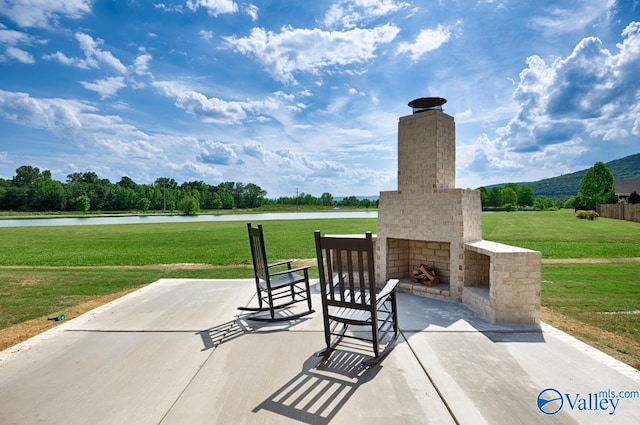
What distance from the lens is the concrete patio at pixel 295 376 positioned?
219 centimetres

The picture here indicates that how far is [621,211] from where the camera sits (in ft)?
87.1

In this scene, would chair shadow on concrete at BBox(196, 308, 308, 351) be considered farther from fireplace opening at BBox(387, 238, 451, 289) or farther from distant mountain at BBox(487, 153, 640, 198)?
distant mountain at BBox(487, 153, 640, 198)

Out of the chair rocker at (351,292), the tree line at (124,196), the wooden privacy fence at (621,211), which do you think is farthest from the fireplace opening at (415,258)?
the tree line at (124,196)

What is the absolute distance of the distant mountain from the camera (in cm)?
10900

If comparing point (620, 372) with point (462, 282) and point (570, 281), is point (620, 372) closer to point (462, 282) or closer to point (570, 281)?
point (462, 282)

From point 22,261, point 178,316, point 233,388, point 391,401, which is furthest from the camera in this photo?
point 22,261

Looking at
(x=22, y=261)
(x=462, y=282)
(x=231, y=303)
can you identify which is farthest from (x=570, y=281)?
(x=22, y=261)

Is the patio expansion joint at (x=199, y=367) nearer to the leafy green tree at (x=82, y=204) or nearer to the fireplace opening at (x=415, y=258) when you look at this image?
the fireplace opening at (x=415, y=258)

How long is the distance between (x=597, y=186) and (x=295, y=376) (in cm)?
5159

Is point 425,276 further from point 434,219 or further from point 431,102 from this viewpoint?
point 431,102

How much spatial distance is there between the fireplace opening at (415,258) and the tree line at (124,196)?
53.8 meters

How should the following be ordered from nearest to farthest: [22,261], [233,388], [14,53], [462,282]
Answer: [233,388], [462,282], [22,261], [14,53]

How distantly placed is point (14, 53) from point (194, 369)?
64.1 feet

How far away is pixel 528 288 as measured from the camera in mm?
4070
